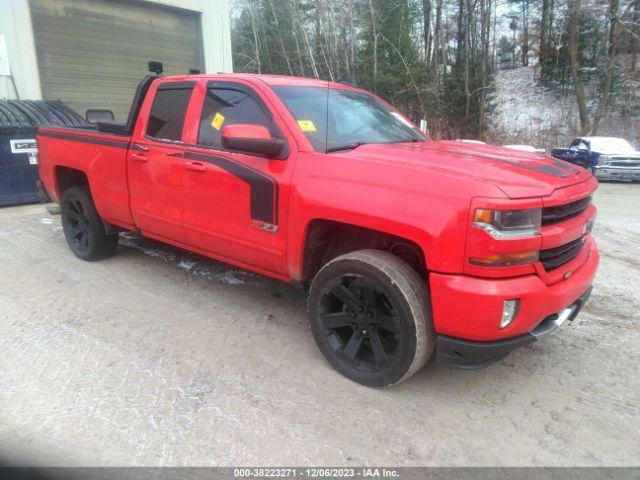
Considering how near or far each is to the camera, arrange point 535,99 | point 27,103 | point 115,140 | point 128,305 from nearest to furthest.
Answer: point 128,305
point 115,140
point 27,103
point 535,99

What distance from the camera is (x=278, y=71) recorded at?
105 feet

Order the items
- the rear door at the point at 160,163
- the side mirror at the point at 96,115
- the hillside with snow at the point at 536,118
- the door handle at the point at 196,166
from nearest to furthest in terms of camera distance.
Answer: the door handle at the point at 196,166
the rear door at the point at 160,163
the side mirror at the point at 96,115
the hillside with snow at the point at 536,118

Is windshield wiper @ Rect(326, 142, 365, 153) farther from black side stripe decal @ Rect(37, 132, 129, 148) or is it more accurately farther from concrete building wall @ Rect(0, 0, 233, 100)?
concrete building wall @ Rect(0, 0, 233, 100)

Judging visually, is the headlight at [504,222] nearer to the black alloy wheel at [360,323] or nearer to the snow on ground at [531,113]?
the black alloy wheel at [360,323]

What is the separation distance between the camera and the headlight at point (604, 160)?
48.3 ft

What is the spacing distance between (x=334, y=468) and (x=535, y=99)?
31.0 metres

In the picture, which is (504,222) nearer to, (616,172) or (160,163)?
(160,163)

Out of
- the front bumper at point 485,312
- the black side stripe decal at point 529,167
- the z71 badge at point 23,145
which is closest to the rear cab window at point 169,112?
the black side stripe decal at point 529,167

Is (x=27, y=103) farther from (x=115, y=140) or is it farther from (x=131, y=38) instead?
(x=115, y=140)

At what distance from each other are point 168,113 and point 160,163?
1.53 feet

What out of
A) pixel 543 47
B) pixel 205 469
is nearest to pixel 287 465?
pixel 205 469

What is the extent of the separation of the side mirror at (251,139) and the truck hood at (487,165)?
48cm

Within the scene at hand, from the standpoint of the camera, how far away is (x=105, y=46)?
37.4 ft

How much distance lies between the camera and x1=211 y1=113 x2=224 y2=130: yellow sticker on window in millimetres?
3775
